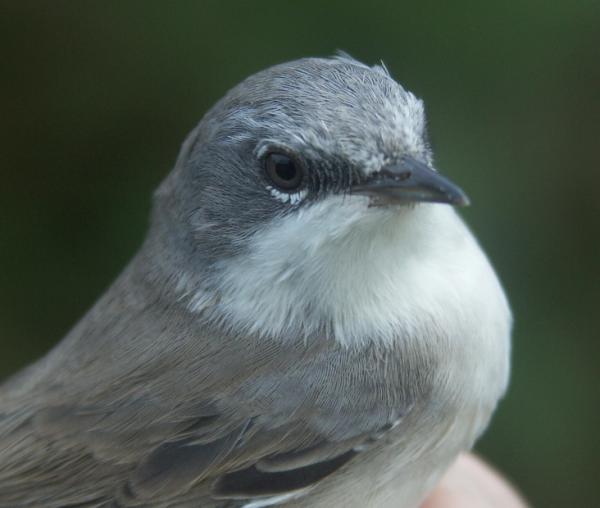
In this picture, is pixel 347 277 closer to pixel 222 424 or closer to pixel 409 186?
pixel 409 186

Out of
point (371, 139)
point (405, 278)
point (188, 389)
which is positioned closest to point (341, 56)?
point (371, 139)

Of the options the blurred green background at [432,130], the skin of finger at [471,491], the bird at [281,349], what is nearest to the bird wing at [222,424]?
the bird at [281,349]

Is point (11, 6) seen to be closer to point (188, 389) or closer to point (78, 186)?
point (78, 186)

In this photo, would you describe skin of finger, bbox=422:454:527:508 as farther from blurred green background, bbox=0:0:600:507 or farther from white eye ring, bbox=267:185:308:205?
white eye ring, bbox=267:185:308:205

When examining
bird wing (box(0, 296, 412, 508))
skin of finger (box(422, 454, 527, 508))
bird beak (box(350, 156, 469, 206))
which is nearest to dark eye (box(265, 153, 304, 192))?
bird beak (box(350, 156, 469, 206))

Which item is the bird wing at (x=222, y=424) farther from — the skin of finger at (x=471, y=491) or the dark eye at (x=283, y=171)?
the skin of finger at (x=471, y=491)

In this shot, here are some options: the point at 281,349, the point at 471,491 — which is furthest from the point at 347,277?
the point at 471,491
